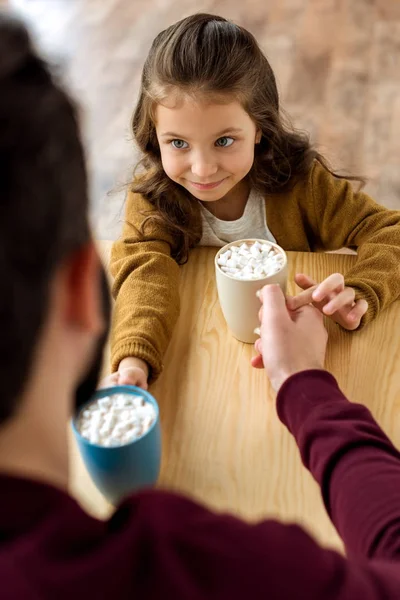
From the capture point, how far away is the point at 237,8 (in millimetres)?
3719

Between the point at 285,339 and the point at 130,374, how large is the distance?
0.75 ft

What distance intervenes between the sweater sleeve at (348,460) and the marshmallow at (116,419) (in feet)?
0.57

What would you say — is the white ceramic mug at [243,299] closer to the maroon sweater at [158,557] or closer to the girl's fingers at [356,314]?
the girl's fingers at [356,314]

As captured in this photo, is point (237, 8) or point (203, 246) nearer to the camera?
point (203, 246)

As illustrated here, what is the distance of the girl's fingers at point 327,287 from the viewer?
102 centimetres

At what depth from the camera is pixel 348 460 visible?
737 millimetres

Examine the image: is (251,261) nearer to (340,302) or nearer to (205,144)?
(340,302)

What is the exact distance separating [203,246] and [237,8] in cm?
284

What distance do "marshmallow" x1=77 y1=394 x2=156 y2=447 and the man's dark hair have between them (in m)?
0.36

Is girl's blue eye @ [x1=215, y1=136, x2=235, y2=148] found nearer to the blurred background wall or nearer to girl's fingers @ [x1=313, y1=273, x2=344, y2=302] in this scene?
girl's fingers @ [x1=313, y1=273, x2=344, y2=302]

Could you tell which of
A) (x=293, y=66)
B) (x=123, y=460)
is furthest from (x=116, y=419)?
(x=293, y=66)

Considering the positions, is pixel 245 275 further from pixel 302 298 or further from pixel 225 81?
pixel 225 81

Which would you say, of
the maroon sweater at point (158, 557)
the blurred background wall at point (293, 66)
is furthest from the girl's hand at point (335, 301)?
the blurred background wall at point (293, 66)

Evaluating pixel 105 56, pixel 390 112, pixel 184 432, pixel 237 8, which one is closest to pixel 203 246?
pixel 184 432
